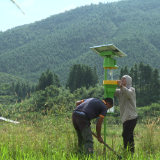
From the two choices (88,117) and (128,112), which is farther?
(128,112)

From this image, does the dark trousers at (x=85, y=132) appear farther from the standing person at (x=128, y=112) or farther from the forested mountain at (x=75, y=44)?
the forested mountain at (x=75, y=44)

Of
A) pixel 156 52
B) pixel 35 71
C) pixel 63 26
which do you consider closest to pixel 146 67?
pixel 156 52

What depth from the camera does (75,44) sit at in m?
160

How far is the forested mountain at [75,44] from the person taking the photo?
116000 mm

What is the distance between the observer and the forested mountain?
116000 mm

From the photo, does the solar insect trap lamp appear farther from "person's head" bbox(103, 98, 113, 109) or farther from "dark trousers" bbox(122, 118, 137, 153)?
"dark trousers" bbox(122, 118, 137, 153)

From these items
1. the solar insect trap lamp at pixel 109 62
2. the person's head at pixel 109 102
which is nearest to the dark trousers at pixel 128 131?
the solar insect trap lamp at pixel 109 62

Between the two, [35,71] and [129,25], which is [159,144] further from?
[129,25]

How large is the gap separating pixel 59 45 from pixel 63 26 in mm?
47257

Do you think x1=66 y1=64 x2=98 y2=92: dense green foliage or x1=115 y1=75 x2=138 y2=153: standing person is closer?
x1=115 y1=75 x2=138 y2=153: standing person

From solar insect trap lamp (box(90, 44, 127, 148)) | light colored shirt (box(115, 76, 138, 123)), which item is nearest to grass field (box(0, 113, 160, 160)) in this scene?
light colored shirt (box(115, 76, 138, 123))

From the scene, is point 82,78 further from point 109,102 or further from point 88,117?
point 88,117

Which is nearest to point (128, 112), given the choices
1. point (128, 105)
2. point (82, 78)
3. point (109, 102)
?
point (128, 105)

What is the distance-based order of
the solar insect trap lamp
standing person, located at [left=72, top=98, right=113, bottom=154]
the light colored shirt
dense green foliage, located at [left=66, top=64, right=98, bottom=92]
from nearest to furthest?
1. standing person, located at [left=72, top=98, right=113, bottom=154]
2. the solar insect trap lamp
3. the light colored shirt
4. dense green foliage, located at [left=66, top=64, right=98, bottom=92]
